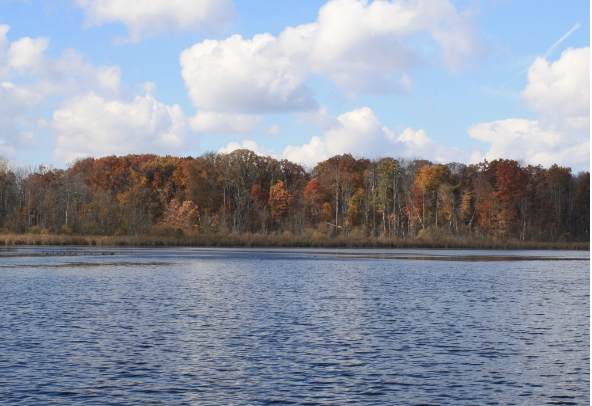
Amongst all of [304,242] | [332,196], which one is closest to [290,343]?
[304,242]

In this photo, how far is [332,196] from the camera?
109688 millimetres

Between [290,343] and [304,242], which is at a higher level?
[304,242]

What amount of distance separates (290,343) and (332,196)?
92576 millimetres

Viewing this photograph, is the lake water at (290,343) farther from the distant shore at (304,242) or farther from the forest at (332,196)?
the forest at (332,196)

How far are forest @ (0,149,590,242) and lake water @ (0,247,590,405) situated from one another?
62.4 m

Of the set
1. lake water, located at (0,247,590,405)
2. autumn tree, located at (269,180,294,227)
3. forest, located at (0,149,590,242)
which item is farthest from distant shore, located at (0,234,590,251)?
lake water, located at (0,247,590,405)

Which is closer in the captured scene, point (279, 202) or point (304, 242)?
point (304, 242)

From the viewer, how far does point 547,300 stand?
90.1 feet

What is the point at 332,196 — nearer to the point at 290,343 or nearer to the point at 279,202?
the point at 279,202

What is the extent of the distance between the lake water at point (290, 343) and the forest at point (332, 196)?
205ft

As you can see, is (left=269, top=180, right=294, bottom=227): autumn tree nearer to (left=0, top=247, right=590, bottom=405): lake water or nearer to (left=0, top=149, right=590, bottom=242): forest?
(left=0, top=149, right=590, bottom=242): forest

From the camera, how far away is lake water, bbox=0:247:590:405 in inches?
500

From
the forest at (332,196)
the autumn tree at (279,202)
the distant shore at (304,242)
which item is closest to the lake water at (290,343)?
the distant shore at (304,242)

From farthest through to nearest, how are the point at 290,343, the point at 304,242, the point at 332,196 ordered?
the point at 332,196 → the point at 304,242 → the point at 290,343
